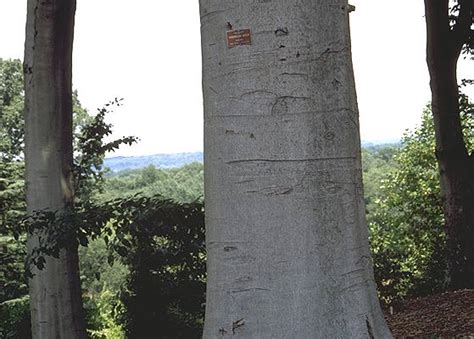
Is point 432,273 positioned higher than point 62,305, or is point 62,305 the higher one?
point 62,305

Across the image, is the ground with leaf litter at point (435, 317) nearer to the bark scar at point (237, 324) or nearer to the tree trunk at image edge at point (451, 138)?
the tree trunk at image edge at point (451, 138)

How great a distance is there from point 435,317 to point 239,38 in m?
5.19

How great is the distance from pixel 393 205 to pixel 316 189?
24.5 m

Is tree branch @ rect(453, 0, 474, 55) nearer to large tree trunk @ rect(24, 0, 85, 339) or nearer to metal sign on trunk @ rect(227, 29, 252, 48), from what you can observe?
large tree trunk @ rect(24, 0, 85, 339)

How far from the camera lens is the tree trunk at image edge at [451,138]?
9492 millimetres

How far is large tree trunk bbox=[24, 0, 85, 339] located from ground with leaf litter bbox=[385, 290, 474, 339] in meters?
2.95

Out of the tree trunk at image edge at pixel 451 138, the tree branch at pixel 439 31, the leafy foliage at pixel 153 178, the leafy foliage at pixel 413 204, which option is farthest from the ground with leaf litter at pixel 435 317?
the leafy foliage at pixel 153 178

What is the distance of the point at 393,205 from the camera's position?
2588cm

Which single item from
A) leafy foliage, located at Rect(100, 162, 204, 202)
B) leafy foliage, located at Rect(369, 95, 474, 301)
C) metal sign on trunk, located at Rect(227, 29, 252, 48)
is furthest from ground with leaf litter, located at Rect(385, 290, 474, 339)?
leafy foliage, located at Rect(100, 162, 204, 202)

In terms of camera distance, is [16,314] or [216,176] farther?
[16,314]

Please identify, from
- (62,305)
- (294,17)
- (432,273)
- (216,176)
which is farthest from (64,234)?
(432,273)

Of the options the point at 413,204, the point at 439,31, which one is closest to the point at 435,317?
the point at 439,31

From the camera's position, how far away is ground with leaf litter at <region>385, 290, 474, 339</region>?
5445 millimetres

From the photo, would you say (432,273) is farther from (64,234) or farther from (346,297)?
(346,297)
